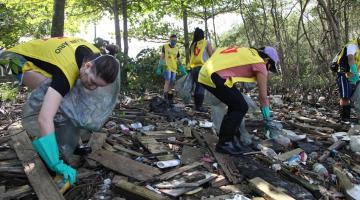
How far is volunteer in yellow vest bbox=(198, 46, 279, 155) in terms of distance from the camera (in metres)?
4.87

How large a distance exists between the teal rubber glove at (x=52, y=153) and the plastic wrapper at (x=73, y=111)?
54 cm

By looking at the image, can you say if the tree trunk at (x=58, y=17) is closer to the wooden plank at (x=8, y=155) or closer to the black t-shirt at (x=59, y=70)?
the wooden plank at (x=8, y=155)

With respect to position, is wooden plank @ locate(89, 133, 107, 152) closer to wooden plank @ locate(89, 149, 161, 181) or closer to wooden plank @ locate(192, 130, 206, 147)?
wooden plank @ locate(89, 149, 161, 181)

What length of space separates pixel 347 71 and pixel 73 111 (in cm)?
542

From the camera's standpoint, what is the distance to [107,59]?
333 centimetres

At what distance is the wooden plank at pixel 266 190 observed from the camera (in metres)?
3.80

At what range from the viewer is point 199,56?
26.6ft

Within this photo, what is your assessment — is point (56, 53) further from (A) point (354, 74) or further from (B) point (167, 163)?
(A) point (354, 74)

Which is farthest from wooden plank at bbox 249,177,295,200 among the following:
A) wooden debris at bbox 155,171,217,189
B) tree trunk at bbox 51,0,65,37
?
tree trunk at bbox 51,0,65,37

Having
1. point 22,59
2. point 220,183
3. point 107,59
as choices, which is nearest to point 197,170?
point 220,183

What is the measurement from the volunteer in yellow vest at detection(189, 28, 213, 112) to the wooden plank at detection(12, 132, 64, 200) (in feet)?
13.4

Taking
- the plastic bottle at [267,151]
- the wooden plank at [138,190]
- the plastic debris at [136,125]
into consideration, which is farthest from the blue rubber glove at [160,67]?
the wooden plank at [138,190]

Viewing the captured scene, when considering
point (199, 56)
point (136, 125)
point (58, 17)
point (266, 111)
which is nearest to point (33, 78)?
point (136, 125)

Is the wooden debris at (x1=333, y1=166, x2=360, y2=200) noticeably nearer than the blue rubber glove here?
Yes
